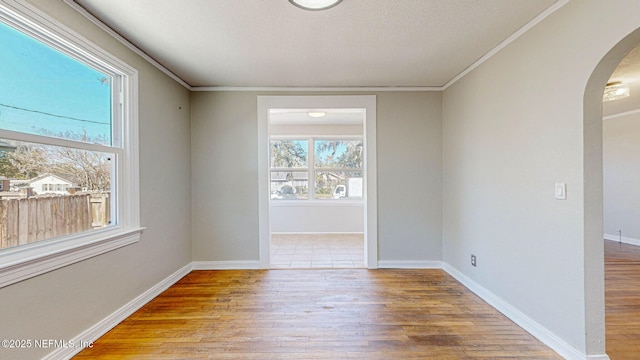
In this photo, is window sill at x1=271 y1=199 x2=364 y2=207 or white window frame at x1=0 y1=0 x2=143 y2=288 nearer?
white window frame at x1=0 y1=0 x2=143 y2=288

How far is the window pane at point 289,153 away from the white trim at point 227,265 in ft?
9.47

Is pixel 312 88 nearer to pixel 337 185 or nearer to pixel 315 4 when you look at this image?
pixel 315 4

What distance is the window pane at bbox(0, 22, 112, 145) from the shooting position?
5.22ft

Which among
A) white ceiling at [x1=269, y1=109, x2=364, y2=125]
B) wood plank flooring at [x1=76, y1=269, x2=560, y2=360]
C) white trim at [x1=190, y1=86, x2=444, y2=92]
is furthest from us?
white ceiling at [x1=269, y1=109, x2=364, y2=125]

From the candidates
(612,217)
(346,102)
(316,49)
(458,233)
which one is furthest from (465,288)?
(612,217)

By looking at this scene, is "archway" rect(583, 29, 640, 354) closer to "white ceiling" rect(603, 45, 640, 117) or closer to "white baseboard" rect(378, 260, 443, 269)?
"white ceiling" rect(603, 45, 640, 117)

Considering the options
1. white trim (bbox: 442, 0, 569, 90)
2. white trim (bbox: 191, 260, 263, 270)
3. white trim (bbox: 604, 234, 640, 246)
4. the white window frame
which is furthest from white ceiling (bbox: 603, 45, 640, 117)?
the white window frame

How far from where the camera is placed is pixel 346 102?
365cm

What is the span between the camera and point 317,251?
4.59 m

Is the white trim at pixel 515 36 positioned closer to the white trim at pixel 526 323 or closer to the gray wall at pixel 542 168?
the gray wall at pixel 542 168

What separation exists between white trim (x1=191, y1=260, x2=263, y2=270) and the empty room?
2 cm

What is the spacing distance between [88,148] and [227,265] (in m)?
2.14

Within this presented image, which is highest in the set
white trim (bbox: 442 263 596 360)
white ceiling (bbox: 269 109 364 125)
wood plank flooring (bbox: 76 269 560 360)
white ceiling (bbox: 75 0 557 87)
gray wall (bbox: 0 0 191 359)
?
white ceiling (bbox: 269 109 364 125)

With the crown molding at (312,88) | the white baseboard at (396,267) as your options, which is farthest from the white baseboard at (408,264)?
the crown molding at (312,88)
